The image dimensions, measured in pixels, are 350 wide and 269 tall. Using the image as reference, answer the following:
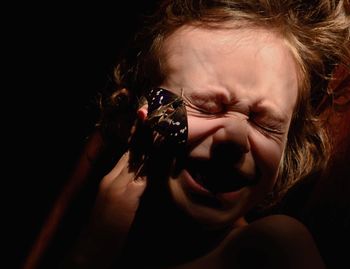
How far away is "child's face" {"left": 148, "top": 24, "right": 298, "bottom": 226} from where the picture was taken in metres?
1.01

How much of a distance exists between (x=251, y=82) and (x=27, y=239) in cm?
98

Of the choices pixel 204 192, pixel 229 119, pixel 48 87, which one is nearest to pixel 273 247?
pixel 204 192

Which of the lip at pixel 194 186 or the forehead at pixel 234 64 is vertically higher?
the forehead at pixel 234 64

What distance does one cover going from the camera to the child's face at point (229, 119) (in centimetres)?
101

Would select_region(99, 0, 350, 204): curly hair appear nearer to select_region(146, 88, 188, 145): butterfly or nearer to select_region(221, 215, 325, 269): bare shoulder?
select_region(146, 88, 188, 145): butterfly

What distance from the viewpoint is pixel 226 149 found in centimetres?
100

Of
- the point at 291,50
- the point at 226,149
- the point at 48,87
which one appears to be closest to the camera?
the point at 226,149

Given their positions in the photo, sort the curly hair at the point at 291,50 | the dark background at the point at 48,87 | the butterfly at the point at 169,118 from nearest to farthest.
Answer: the butterfly at the point at 169,118 < the curly hair at the point at 291,50 < the dark background at the point at 48,87

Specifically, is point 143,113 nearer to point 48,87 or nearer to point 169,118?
point 169,118

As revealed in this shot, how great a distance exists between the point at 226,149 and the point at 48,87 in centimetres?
84

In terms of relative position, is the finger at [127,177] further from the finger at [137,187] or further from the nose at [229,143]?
the nose at [229,143]

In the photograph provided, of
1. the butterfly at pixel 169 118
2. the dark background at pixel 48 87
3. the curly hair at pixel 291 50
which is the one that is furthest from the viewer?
the dark background at pixel 48 87

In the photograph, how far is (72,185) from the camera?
1397 mm

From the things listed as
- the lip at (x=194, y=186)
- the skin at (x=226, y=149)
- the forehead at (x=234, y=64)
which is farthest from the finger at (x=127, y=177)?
the forehead at (x=234, y=64)
